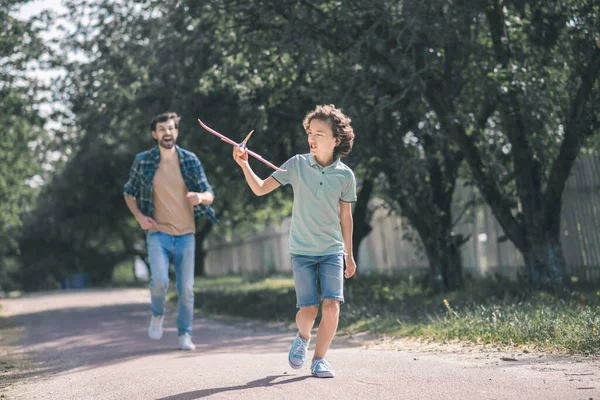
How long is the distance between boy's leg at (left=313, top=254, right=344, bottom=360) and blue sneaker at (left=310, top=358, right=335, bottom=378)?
0.07 m

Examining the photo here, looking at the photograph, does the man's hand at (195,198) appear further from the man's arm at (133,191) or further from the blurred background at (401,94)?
the blurred background at (401,94)

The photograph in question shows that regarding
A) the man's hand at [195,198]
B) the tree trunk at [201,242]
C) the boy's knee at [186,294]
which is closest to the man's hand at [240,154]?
the man's hand at [195,198]

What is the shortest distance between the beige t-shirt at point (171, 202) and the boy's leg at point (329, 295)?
8.87ft

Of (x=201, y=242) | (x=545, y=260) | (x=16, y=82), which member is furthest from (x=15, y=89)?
(x=201, y=242)

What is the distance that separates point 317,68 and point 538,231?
379cm

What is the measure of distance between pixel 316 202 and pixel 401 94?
5.50 meters

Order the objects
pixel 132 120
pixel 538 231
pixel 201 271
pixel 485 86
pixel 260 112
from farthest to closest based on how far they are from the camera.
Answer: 1. pixel 201 271
2. pixel 132 120
3. pixel 260 112
4. pixel 538 231
5. pixel 485 86

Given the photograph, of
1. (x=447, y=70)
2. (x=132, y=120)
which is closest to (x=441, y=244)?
(x=447, y=70)

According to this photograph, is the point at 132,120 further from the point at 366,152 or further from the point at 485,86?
the point at 485,86

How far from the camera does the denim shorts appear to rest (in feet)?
19.5

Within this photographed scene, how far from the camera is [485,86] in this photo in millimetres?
10891

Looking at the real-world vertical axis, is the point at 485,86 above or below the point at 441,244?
above

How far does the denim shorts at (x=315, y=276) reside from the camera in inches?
234

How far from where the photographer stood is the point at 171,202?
838 centimetres
